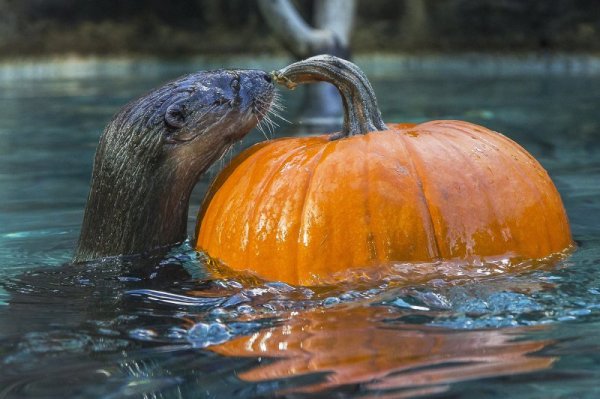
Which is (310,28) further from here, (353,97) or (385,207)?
(385,207)

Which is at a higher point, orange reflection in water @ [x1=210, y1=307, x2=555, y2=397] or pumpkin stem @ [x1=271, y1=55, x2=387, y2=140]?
pumpkin stem @ [x1=271, y1=55, x2=387, y2=140]

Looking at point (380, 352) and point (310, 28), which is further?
point (310, 28)

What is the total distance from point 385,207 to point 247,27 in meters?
13.7

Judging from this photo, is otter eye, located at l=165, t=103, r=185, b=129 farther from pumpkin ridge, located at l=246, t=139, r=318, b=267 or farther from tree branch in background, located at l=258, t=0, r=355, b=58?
tree branch in background, located at l=258, t=0, r=355, b=58

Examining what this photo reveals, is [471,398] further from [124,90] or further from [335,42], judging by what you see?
[124,90]

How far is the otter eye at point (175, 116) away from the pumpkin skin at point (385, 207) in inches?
14.0

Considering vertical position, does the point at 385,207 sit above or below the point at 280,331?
above

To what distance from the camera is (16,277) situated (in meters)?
3.45

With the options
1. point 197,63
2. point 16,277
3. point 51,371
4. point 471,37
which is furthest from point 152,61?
point 51,371

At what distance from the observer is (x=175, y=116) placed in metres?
3.39

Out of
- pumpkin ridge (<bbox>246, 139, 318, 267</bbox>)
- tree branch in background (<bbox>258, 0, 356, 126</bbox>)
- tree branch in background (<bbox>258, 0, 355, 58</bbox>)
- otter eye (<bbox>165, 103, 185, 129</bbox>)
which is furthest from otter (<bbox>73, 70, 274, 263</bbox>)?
tree branch in background (<bbox>258, 0, 355, 58</bbox>)

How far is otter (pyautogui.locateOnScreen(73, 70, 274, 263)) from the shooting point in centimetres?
338

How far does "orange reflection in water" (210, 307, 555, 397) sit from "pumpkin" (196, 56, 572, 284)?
310 mm

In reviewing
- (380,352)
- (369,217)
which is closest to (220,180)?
(369,217)
